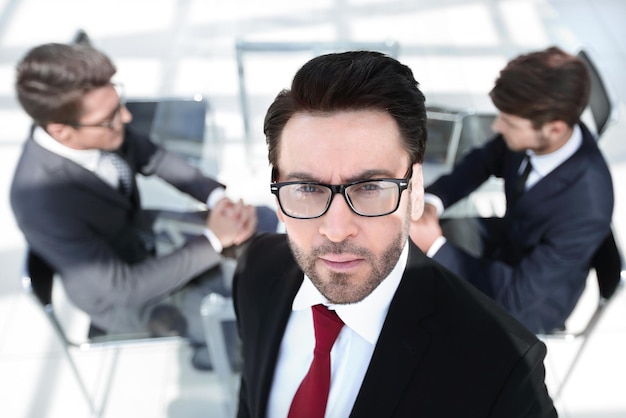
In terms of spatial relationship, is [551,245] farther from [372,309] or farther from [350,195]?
[350,195]

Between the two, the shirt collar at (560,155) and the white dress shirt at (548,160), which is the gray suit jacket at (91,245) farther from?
the shirt collar at (560,155)

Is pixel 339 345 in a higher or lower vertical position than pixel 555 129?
lower

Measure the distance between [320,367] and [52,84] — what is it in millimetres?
1309

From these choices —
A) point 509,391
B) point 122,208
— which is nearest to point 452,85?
point 122,208

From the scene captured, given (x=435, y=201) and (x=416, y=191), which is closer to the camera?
(x=416, y=191)

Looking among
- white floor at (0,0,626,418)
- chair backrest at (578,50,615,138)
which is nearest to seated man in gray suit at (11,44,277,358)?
white floor at (0,0,626,418)

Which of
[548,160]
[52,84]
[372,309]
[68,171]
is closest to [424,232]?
[548,160]

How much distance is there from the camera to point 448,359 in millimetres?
1140

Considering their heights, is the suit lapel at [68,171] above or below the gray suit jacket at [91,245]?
above

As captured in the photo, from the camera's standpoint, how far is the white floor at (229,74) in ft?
7.91

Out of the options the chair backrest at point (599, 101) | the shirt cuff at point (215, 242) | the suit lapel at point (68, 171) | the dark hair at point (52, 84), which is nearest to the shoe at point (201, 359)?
the shirt cuff at point (215, 242)

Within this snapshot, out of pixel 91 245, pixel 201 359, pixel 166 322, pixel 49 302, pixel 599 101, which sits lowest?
pixel 201 359

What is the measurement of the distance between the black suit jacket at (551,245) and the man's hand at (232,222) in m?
0.65

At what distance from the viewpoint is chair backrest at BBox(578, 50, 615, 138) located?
7.53ft
